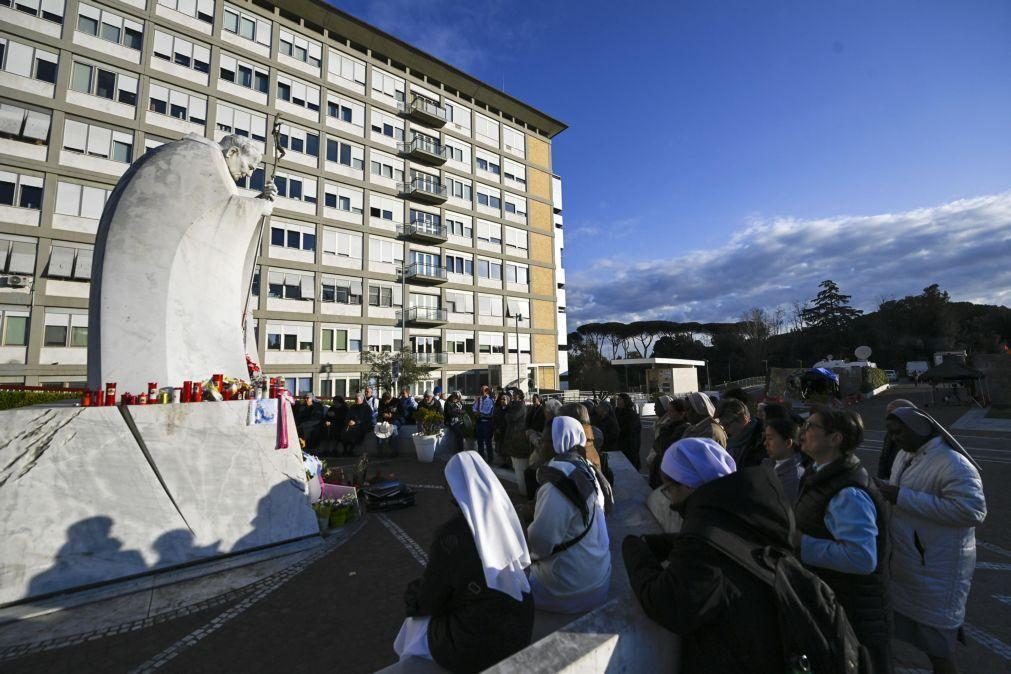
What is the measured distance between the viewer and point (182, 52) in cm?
2598

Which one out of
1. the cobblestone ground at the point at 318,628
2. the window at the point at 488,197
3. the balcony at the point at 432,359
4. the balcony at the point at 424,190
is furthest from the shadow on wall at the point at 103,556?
the window at the point at 488,197

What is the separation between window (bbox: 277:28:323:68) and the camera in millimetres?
29750

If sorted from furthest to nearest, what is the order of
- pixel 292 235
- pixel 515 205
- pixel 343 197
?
pixel 515 205, pixel 343 197, pixel 292 235

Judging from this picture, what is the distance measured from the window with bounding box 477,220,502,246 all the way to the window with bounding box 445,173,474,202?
2296 mm

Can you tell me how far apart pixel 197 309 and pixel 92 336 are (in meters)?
1.20

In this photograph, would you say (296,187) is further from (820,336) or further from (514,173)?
(820,336)

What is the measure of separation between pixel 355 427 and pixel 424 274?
22.3 metres

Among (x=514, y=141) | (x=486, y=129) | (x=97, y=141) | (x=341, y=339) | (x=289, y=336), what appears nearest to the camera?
(x=97, y=141)

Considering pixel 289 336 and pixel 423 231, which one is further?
pixel 423 231

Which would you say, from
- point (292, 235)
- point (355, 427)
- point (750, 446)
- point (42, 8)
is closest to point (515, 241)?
point (292, 235)

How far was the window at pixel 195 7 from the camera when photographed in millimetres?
25766

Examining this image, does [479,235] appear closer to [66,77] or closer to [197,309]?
[66,77]

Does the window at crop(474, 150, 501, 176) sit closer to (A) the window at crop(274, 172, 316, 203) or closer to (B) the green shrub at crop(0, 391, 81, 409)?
(A) the window at crop(274, 172, 316, 203)

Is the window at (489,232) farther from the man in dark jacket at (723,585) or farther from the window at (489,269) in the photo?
the man in dark jacket at (723,585)
